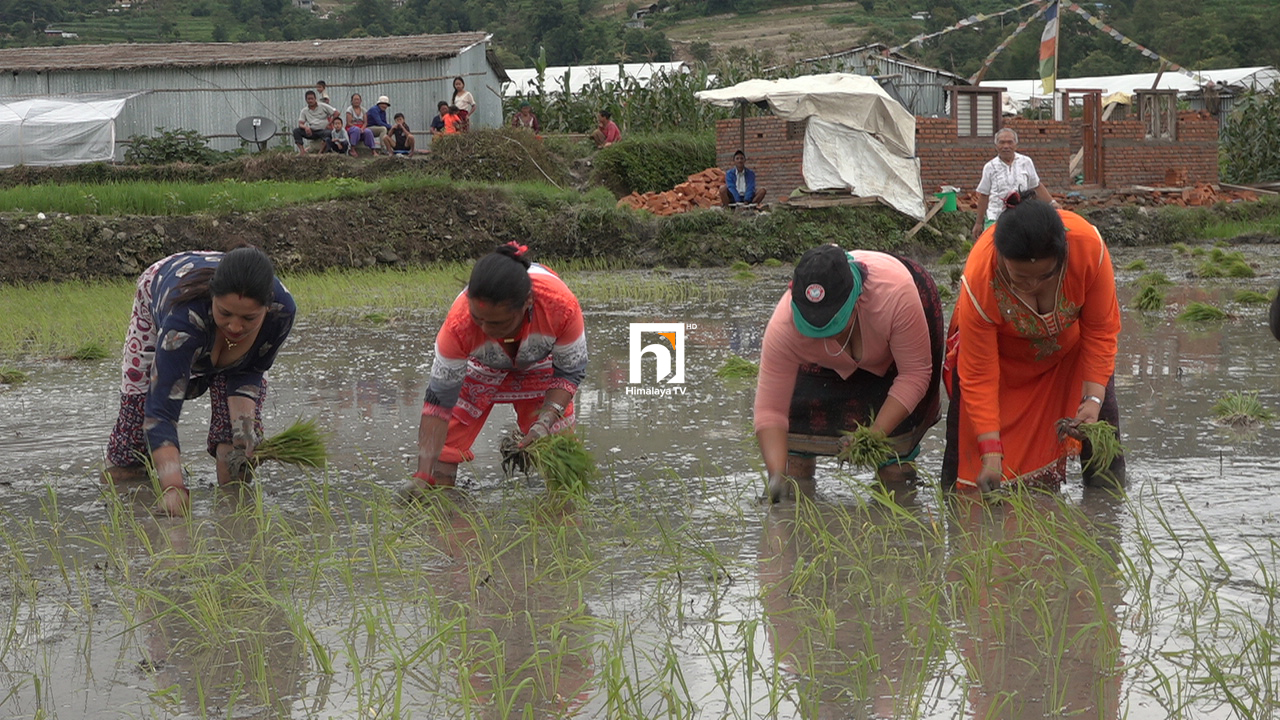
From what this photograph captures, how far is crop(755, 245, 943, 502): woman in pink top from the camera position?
3908mm

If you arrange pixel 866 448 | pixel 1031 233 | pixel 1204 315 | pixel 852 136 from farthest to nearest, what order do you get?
pixel 852 136 → pixel 1204 315 → pixel 866 448 → pixel 1031 233

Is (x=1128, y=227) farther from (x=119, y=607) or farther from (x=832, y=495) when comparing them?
(x=119, y=607)

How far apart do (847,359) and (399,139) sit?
16370mm

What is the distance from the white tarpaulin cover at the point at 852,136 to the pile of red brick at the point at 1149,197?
1399 millimetres

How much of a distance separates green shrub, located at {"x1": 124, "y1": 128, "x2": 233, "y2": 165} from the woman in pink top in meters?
16.7

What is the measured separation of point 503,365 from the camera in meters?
4.60

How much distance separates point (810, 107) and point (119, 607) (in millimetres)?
14250

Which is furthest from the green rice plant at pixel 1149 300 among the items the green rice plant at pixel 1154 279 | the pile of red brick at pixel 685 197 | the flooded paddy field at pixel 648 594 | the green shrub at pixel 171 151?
the green shrub at pixel 171 151

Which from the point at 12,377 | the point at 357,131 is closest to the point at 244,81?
the point at 357,131

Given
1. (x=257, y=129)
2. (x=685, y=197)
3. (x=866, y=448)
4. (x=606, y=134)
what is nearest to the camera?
(x=866, y=448)

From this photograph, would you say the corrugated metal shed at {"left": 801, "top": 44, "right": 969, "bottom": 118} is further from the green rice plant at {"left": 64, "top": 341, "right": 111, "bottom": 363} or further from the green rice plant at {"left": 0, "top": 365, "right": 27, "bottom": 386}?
the green rice plant at {"left": 0, "top": 365, "right": 27, "bottom": 386}

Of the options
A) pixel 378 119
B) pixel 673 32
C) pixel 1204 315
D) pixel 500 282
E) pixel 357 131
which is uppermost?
pixel 673 32

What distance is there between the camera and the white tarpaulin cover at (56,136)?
1984 centimetres

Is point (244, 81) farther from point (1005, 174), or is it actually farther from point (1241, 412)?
point (1241, 412)
